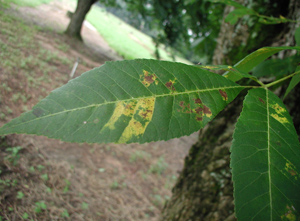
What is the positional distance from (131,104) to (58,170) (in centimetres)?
251

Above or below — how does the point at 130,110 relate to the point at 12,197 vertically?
above

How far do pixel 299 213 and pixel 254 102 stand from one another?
0.93 feet

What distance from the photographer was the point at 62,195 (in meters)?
2.25

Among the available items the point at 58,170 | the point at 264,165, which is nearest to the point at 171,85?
the point at 264,165

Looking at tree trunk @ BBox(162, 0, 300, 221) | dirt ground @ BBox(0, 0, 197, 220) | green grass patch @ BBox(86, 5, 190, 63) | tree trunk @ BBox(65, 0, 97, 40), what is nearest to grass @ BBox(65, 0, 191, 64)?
green grass patch @ BBox(86, 5, 190, 63)

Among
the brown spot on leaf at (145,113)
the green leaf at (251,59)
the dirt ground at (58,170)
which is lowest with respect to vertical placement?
the dirt ground at (58,170)

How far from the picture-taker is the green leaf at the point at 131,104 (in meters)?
0.50

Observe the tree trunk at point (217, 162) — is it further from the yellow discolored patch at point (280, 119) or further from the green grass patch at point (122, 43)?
the green grass patch at point (122, 43)

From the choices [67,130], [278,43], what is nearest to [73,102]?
[67,130]

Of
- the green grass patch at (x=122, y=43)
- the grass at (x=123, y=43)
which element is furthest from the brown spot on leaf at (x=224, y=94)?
the green grass patch at (x=122, y=43)

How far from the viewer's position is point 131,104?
0.57 metres

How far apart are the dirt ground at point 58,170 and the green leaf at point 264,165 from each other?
143cm

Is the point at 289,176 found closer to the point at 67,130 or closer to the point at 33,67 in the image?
the point at 67,130

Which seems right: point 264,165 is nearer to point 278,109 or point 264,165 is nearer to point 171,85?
point 278,109
